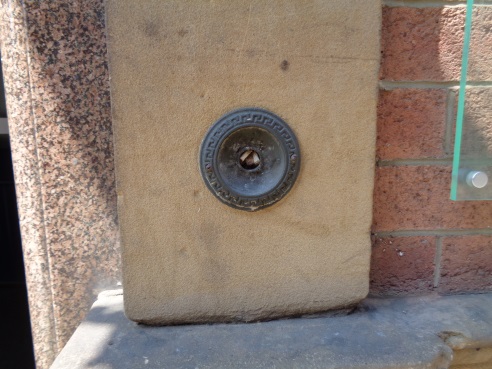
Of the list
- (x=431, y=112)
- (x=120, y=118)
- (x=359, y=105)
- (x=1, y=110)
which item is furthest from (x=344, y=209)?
(x=1, y=110)

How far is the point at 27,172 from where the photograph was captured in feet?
3.55

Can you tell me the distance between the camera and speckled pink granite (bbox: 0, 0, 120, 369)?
1031 mm

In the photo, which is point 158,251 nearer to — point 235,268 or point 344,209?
point 235,268

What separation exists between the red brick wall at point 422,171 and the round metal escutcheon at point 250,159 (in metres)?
0.30

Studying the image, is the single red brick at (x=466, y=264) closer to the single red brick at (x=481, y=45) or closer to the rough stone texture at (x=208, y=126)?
the rough stone texture at (x=208, y=126)

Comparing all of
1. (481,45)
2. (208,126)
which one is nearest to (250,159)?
(208,126)

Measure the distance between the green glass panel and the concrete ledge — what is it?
0.34m

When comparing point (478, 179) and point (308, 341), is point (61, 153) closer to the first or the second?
point (308, 341)

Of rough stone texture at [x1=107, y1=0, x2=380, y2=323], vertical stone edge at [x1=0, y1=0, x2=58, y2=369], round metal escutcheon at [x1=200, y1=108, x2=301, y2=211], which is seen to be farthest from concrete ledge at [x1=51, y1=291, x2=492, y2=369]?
round metal escutcheon at [x1=200, y1=108, x2=301, y2=211]

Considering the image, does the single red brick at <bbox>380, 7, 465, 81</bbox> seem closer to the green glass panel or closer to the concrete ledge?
the green glass panel

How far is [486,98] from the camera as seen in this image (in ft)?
3.50

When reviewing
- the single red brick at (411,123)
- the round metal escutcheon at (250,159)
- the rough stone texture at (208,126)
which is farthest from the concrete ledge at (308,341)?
the single red brick at (411,123)

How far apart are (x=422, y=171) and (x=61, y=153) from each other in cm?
101

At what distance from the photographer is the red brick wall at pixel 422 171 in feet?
3.45
